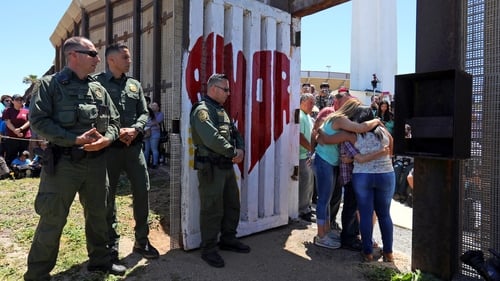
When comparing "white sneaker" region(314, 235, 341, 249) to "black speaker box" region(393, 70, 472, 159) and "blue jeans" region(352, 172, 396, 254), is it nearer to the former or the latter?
"blue jeans" region(352, 172, 396, 254)

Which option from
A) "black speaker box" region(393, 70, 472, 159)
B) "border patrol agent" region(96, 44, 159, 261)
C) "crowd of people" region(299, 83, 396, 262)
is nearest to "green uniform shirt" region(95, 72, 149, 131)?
"border patrol agent" region(96, 44, 159, 261)

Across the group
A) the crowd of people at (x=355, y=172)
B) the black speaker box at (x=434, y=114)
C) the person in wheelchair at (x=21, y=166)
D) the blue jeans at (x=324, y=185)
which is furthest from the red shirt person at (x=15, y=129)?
the black speaker box at (x=434, y=114)

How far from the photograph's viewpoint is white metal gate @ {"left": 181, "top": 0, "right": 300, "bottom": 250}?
3.69 meters

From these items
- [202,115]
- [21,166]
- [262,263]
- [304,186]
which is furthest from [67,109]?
[21,166]

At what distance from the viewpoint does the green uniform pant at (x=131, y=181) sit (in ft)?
11.2

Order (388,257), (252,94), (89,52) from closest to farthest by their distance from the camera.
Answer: (89,52) < (388,257) < (252,94)

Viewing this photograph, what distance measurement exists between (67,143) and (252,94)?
2.08 metres

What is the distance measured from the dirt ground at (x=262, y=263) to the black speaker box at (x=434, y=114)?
4.10 ft

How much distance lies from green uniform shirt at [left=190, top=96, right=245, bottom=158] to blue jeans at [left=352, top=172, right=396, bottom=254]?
126cm

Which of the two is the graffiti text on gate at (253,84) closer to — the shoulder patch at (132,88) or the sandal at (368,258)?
the shoulder patch at (132,88)

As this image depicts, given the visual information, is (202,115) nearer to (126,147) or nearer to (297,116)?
(126,147)

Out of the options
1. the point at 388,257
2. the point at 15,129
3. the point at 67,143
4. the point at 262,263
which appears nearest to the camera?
the point at 67,143

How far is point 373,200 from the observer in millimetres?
3654

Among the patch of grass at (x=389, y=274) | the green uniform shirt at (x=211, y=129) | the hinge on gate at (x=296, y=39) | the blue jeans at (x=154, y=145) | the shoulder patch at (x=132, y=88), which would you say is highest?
the hinge on gate at (x=296, y=39)
